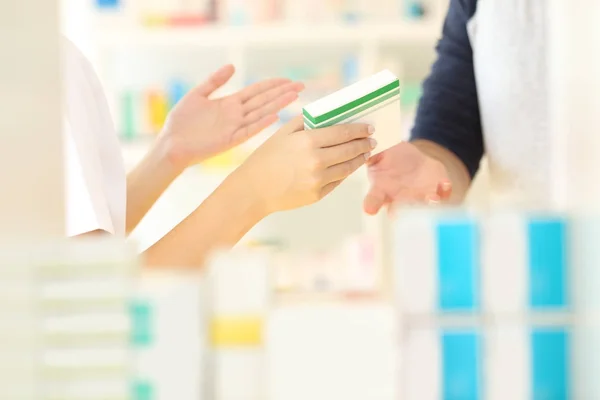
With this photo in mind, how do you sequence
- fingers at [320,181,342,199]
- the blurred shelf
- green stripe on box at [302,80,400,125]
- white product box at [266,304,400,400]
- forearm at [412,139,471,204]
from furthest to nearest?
the blurred shelf
forearm at [412,139,471,204]
fingers at [320,181,342,199]
green stripe on box at [302,80,400,125]
white product box at [266,304,400,400]

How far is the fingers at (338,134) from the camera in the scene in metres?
0.55

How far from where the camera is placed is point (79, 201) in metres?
0.66

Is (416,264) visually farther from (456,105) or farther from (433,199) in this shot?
(456,105)

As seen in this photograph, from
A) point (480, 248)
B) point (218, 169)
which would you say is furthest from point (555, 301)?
point (218, 169)

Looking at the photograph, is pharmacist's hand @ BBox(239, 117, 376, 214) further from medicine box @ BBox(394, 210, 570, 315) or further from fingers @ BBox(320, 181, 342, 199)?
medicine box @ BBox(394, 210, 570, 315)

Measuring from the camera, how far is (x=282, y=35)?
2027 millimetres

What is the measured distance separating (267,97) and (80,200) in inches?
9.5

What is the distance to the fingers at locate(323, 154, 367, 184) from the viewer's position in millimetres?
602

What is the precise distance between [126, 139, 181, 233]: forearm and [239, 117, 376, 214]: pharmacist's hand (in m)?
0.25

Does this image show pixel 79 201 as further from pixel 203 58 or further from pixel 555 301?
pixel 203 58

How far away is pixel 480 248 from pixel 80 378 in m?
0.19

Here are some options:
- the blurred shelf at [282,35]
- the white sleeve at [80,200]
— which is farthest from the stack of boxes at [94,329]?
the blurred shelf at [282,35]

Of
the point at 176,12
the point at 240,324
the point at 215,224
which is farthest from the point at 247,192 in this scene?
the point at 176,12

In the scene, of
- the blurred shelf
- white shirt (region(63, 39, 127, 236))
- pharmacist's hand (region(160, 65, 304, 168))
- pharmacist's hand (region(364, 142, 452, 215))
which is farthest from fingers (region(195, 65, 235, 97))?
the blurred shelf
